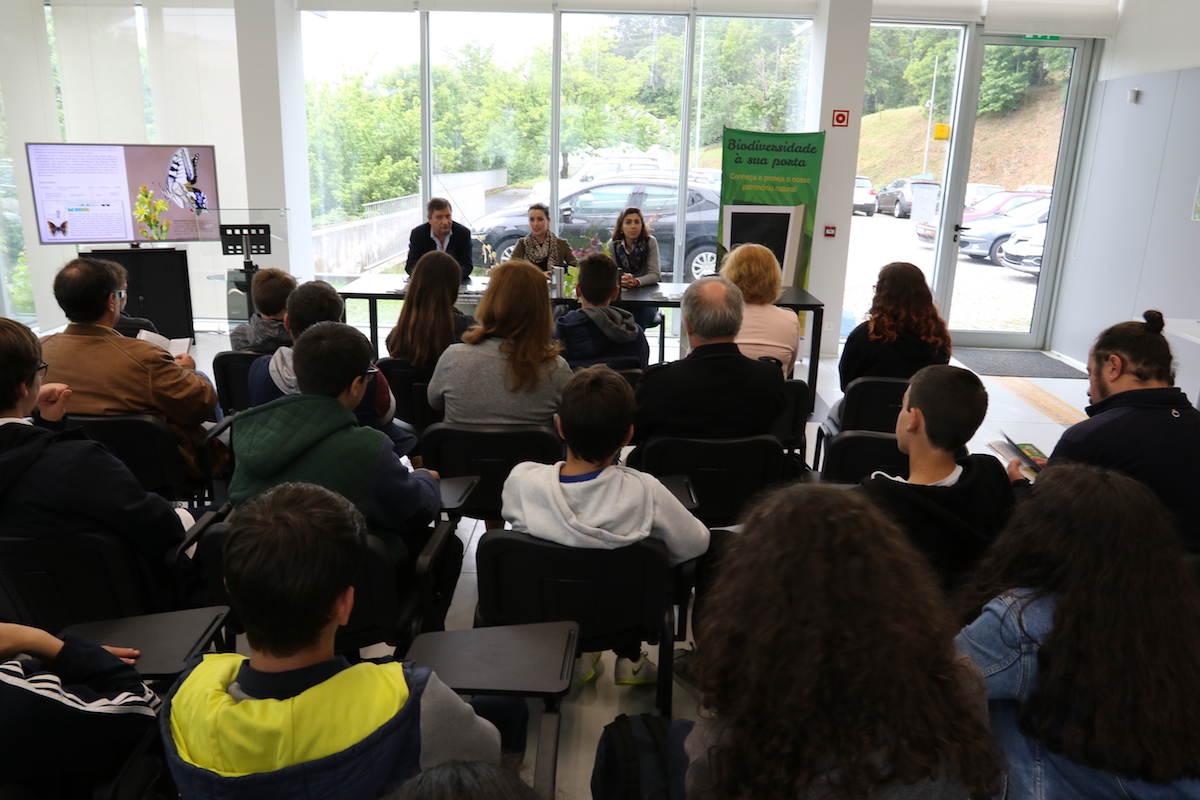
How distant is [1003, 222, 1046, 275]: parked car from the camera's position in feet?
24.0

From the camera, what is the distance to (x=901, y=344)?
3525 mm

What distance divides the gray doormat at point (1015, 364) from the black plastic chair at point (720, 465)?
15.1ft

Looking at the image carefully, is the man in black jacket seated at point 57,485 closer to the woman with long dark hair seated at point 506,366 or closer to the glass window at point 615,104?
the woman with long dark hair seated at point 506,366

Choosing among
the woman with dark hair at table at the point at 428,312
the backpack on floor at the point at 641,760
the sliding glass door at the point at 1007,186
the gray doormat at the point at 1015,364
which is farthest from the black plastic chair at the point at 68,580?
the sliding glass door at the point at 1007,186

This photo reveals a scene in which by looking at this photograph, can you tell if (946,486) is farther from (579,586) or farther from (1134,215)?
→ (1134,215)

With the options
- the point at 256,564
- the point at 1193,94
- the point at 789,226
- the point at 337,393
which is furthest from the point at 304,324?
the point at 1193,94

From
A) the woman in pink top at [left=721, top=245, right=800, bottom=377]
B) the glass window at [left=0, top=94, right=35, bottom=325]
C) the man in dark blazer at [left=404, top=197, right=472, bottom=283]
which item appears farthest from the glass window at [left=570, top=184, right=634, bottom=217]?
the glass window at [left=0, top=94, right=35, bottom=325]

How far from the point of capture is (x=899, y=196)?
287 inches

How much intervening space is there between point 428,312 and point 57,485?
173 cm

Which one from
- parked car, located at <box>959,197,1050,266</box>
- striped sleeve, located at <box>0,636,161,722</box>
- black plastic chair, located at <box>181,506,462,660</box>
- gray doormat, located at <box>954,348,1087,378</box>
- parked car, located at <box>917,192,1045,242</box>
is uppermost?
parked car, located at <box>917,192,1045,242</box>

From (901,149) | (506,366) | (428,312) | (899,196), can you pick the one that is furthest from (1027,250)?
(506,366)

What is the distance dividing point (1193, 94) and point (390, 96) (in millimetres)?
6024

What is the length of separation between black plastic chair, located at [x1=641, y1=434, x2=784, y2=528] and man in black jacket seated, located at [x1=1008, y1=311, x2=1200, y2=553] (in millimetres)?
699

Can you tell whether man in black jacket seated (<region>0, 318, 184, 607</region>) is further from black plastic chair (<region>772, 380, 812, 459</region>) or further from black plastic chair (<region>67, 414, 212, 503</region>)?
black plastic chair (<region>772, 380, 812, 459</region>)
